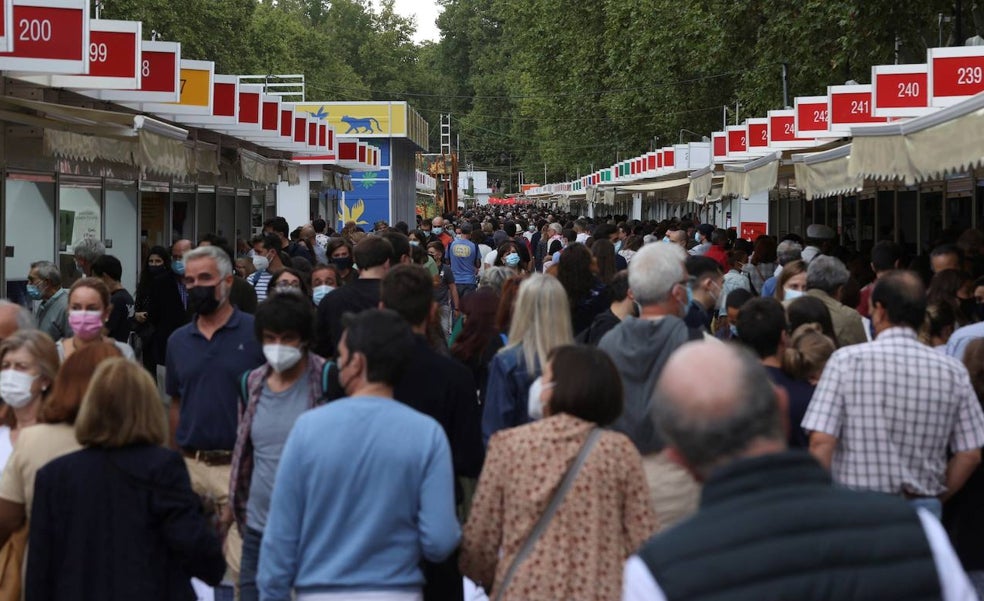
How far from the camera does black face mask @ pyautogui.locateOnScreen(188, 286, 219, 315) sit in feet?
20.8

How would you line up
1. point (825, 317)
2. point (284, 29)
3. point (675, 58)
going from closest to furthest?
1. point (825, 317)
2. point (675, 58)
3. point (284, 29)

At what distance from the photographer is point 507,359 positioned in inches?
223

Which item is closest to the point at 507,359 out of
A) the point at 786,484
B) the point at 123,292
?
the point at 786,484

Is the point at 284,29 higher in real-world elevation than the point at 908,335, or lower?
higher

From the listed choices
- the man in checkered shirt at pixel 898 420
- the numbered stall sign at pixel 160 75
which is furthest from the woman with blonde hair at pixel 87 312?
the numbered stall sign at pixel 160 75

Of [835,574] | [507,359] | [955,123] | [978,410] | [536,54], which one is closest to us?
[835,574]

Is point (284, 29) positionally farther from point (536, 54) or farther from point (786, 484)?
point (786, 484)

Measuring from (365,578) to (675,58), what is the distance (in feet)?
119

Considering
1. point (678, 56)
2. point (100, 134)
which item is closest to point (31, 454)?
point (100, 134)

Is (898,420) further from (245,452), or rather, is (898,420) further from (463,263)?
(463,263)

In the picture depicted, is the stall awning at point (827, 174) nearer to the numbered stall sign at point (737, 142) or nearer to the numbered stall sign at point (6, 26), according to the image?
the numbered stall sign at point (6, 26)

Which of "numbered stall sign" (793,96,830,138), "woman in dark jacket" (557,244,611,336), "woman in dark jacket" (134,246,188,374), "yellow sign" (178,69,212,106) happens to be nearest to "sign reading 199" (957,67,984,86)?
"numbered stall sign" (793,96,830,138)

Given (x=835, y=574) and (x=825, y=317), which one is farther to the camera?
(x=825, y=317)

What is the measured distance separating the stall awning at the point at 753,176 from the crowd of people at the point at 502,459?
9.34 meters
